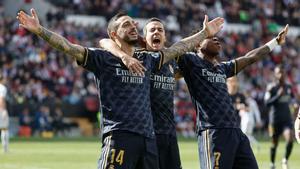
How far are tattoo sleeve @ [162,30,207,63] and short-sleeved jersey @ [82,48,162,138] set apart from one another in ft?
2.10

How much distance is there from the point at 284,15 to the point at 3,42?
61.0ft

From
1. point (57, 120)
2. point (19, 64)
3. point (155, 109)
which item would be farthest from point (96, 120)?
point (155, 109)

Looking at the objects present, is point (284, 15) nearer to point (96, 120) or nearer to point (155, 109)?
point (96, 120)

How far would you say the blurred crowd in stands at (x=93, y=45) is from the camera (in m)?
33.5

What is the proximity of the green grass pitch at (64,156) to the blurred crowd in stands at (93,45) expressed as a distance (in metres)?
5.04

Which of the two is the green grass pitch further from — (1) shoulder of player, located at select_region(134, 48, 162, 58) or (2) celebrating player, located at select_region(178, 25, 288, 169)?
(1) shoulder of player, located at select_region(134, 48, 162, 58)

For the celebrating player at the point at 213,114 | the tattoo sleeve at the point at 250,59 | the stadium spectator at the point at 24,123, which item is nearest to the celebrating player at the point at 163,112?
the celebrating player at the point at 213,114

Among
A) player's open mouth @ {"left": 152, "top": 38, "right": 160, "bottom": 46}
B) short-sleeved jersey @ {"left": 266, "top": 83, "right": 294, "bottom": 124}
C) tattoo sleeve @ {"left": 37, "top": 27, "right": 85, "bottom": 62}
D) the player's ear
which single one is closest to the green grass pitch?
short-sleeved jersey @ {"left": 266, "top": 83, "right": 294, "bottom": 124}

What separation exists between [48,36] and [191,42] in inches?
72.7

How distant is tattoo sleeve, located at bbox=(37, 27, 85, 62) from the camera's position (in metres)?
8.58

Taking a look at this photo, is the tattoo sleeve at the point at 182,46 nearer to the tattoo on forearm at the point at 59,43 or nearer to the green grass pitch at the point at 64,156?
the tattoo on forearm at the point at 59,43

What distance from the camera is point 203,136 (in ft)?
33.4

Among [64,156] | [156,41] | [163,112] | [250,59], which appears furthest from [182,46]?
[64,156]

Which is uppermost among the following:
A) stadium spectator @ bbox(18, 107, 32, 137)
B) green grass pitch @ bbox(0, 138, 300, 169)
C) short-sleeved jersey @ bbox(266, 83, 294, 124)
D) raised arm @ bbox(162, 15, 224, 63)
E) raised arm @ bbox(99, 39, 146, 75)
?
raised arm @ bbox(162, 15, 224, 63)
